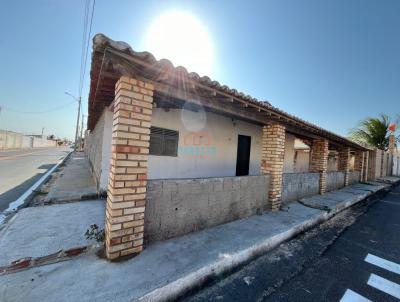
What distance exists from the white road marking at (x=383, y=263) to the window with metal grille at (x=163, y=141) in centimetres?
490

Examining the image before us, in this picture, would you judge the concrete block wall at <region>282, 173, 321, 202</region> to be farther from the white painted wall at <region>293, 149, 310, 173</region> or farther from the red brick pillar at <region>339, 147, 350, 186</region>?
the white painted wall at <region>293, 149, 310, 173</region>

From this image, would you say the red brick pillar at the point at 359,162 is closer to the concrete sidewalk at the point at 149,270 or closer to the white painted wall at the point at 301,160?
the white painted wall at the point at 301,160

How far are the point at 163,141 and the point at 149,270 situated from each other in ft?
12.6

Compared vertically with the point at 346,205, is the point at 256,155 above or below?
above

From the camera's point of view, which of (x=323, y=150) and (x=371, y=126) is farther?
(x=371, y=126)

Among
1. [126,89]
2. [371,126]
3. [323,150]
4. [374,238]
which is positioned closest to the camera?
[126,89]

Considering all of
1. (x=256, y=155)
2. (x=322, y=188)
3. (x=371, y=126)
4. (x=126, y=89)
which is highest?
(x=371, y=126)

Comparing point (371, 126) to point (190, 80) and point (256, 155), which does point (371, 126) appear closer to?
point (256, 155)

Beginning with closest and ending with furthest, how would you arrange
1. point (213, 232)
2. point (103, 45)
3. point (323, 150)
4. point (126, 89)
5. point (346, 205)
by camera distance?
point (103, 45), point (126, 89), point (213, 232), point (346, 205), point (323, 150)

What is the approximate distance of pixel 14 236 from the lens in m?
3.04

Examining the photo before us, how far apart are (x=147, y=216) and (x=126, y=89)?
1.84 metres

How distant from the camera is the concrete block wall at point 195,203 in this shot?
10.00 feet

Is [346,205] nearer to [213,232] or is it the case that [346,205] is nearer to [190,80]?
[213,232]

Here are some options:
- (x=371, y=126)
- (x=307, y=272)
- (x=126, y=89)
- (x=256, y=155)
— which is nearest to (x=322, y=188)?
(x=256, y=155)
